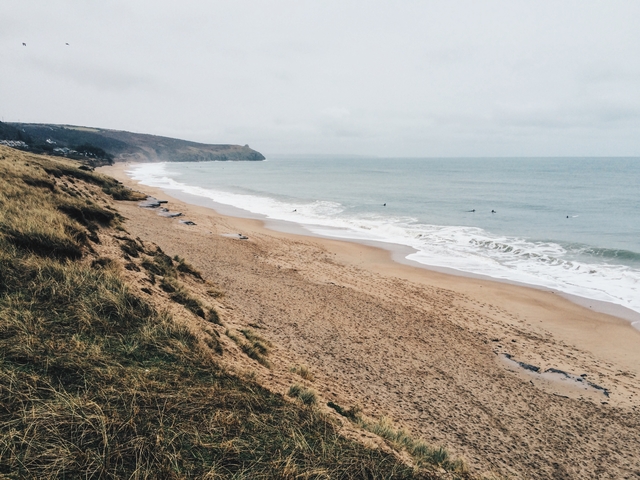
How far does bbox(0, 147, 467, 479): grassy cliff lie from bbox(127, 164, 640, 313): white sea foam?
1533 centimetres

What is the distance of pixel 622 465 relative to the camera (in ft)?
20.9

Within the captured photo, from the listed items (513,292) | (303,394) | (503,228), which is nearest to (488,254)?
(513,292)

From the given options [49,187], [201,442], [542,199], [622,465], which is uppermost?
[542,199]

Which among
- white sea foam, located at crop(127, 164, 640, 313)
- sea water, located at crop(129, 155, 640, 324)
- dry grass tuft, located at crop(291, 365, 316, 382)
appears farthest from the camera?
sea water, located at crop(129, 155, 640, 324)

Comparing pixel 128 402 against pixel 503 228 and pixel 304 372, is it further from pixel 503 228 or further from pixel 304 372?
pixel 503 228

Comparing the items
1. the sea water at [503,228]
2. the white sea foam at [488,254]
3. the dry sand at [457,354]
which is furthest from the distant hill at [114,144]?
the dry sand at [457,354]

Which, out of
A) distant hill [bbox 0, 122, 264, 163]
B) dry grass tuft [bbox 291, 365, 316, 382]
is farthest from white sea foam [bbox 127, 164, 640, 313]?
distant hill [bbox 0, 122, 264, 163]

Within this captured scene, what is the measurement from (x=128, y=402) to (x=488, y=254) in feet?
73.5

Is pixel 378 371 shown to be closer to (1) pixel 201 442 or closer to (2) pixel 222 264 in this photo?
(1) pixel 201 442

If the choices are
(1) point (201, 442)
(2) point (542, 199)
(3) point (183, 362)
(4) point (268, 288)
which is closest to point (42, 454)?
(1) point (201, 442)

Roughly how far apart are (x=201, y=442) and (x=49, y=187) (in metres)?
15.4

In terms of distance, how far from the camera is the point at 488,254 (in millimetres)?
22469

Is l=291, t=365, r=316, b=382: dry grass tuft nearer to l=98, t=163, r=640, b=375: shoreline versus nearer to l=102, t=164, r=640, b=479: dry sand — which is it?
l=102, t=164, r=640, b=479: dry sand

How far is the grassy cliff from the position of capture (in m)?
3.34
